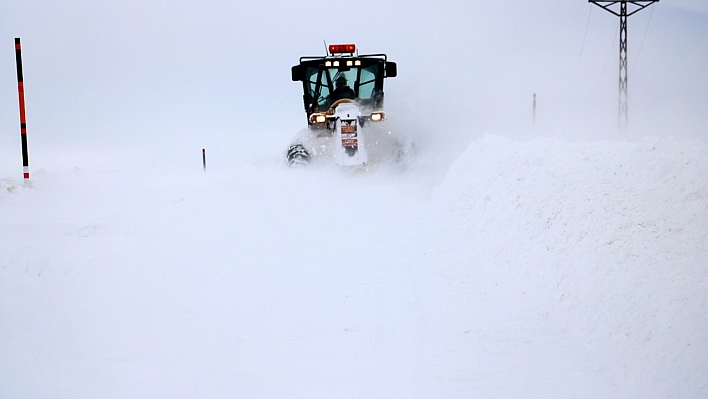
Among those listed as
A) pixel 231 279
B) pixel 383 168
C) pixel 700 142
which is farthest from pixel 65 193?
pixel 700 142

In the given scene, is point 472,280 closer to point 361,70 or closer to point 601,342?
point 601,342

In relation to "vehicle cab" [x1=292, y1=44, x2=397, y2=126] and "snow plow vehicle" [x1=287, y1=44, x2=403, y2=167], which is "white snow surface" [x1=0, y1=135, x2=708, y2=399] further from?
"vehicle cab" [x1=292, y1=44, x2=397, y2=126]

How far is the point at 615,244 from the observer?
4.56 metres

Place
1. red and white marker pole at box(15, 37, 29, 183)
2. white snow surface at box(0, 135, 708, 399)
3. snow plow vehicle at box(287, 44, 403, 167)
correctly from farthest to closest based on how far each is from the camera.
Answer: snow plow vehicle at box(287, 44, 403, 167), red and white marker pole at box(15, 37, 29, 183), white snow surface at box(0, 135, 708, 399)

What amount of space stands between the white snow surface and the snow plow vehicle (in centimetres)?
637

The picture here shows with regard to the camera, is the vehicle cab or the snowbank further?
the vehicle cab

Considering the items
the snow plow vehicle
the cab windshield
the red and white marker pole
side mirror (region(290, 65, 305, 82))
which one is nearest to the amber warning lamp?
the snow plow vehicle

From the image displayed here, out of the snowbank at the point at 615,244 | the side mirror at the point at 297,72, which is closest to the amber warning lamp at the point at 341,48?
the side mirror at the point at 297,72

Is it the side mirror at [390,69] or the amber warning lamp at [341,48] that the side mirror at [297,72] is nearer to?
the amber warning lamp at [341,48]

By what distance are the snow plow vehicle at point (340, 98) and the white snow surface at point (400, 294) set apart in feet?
20.9

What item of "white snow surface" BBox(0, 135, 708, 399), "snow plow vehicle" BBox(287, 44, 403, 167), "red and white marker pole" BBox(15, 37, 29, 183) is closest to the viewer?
"white snow surface" BBox(0, 135, 708, 399)

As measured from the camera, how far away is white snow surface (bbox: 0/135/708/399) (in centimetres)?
330

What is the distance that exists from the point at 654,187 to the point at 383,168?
29.8 feet

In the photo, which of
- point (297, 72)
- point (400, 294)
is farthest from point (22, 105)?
point (400, 294)
